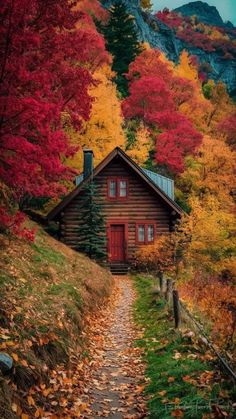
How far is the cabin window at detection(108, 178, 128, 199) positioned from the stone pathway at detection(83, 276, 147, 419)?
49.9 feet

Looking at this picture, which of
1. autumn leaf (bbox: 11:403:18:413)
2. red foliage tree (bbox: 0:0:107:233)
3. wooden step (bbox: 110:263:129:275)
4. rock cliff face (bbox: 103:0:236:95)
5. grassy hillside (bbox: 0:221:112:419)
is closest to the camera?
autumn leaf (bbox: 11:403:18:413)

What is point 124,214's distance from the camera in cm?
2752

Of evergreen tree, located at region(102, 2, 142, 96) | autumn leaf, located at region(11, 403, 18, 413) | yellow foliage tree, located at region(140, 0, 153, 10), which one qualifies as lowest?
autumn leaf, located at region(11, 403, 18, 413)

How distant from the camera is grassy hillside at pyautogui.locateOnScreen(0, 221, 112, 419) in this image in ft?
18.4

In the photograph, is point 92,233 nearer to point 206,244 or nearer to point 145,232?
point 145,232

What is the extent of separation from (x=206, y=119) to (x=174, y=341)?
45.8m

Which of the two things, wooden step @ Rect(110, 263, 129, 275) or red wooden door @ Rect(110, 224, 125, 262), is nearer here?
wooden step @ Rect(110, 263, 129, 275)

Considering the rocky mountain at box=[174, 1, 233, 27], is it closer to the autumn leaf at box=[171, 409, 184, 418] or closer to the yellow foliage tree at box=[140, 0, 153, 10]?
the yellow foliage tree at box=[140, 0, 153, 10]

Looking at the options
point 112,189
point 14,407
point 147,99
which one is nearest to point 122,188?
point 112,189

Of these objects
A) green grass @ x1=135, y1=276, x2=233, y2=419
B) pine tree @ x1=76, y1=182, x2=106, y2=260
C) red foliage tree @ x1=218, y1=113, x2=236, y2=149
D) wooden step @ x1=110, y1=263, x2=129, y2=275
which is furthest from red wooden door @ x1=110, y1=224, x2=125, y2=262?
red foliage tree @ x1=218, y1=113, x2=236, y2=149

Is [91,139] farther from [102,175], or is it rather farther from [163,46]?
[163,46]

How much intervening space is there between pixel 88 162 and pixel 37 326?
62.9 ft

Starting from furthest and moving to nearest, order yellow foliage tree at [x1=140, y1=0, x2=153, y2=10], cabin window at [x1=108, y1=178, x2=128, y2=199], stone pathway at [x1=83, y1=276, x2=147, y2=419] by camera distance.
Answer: yellow foliage tree at [x1=140, y1=0, x2=153, y2=10] < cabin window at [x1=108, y1=178, x2=128, y2=199] < stone pathway at [x1=83, y1=276, x2=147, y2=419]

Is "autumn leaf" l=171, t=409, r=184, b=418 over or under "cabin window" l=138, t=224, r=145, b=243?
under
